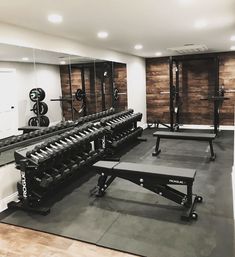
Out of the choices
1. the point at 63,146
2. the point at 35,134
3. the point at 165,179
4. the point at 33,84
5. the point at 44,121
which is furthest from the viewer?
the point at 44,121

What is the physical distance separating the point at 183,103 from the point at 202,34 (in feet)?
12.5

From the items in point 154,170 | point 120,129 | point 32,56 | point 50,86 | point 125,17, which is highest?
point 125,17

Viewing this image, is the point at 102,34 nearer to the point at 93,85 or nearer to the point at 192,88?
the point at 93,85

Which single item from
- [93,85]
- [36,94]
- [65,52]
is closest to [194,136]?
[93,85]

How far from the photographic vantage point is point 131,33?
13.8 ft

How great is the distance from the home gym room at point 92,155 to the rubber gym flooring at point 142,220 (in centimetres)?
1

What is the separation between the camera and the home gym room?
2.56 metres

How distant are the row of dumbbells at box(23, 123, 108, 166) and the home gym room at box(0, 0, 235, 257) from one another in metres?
0.01

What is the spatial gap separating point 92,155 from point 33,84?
1431 mm

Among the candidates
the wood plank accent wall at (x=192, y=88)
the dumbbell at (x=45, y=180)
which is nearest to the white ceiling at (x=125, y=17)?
the dumbbell at (x=45, y=180)

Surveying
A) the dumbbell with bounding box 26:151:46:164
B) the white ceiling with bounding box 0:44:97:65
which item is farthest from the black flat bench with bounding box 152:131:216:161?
the dumbbell with bounding box 26:151:46:164

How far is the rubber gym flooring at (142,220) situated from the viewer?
2377 mm

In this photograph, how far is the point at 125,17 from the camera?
3.19 m

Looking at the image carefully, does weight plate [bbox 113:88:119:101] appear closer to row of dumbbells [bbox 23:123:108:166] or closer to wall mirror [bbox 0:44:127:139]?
wall mirror [bbox 0:44:127:139]
